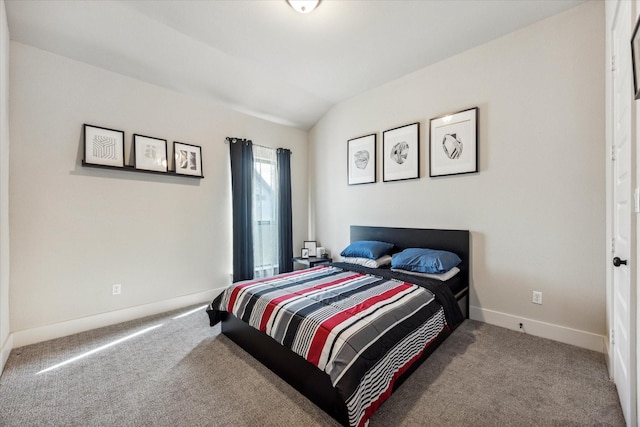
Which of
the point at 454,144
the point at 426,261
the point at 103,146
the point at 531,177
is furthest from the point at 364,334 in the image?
the point at 103,146

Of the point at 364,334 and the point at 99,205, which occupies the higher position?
the point at 99,205

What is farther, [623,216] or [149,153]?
[149,153]

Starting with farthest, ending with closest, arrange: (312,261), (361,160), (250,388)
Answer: (312,261), (361,160), (250,388)

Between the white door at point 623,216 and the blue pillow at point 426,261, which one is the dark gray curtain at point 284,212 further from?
the white door at point 623,216

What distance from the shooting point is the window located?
4078 mm

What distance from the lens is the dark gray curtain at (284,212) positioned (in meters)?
4.32

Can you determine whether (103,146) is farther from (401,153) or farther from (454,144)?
(454,144)

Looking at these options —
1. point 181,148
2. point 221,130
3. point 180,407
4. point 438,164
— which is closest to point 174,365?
point 180,407

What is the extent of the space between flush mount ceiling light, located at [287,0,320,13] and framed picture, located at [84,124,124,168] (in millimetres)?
2197

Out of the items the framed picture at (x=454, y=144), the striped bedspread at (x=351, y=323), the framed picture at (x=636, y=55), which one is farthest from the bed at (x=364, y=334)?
the framed picture at (x=636, y=55)

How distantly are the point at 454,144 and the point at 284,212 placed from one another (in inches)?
102

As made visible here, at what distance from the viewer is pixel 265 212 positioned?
13.8 ft

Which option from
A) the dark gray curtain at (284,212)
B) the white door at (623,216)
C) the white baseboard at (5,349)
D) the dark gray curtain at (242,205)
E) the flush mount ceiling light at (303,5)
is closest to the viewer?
A: the white door at (623,216)

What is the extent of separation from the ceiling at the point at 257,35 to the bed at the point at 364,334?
2.06 m
